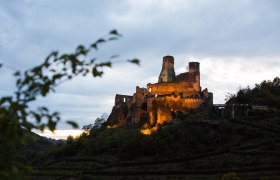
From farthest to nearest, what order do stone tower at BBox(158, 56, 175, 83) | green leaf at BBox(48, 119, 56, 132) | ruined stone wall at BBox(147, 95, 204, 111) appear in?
1. stone tower at BBox(158, 56, 175, 83)
2. ruined stone wall at BBox(147, 95, 204, 111)
3. green leaf at BBox(48, 119, 56, 132)

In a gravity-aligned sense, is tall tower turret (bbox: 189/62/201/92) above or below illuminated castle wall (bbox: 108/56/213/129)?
above

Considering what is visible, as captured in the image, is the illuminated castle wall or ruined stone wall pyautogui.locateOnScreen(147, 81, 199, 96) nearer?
the illuminated castle wall

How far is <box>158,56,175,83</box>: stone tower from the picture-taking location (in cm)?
9094

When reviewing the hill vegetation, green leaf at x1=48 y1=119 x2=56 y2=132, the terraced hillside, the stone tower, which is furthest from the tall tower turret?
green leaf at x1=48 y1=119 x2=56 y2=132

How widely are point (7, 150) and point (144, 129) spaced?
6624cm

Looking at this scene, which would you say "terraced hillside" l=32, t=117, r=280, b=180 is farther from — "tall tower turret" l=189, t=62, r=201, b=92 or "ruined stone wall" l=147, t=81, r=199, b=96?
"tall tower turret" l=189, t=62, r=201, b=92

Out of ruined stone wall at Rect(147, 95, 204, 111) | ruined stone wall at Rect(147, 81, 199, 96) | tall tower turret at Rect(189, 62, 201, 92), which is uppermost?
tall tower turret at Rect(189, 62, 201, 92)

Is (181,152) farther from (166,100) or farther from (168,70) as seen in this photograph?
(168,70)

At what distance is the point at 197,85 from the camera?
84.0 m

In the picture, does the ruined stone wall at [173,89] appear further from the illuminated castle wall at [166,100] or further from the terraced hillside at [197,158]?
the terraced hillside at [197,158]

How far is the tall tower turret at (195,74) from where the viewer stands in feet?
276

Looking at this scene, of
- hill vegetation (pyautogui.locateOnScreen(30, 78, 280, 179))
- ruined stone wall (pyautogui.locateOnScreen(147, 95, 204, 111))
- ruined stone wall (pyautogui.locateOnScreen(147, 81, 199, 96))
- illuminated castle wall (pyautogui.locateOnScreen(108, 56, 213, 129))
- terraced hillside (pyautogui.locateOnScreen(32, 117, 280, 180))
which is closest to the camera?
terraced hillside (pyautogui.locateOnScreen(32, 117, 280, 180))

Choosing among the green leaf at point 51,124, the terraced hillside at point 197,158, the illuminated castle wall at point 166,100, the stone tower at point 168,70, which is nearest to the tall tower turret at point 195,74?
the illuminated castle wall at point 166,100

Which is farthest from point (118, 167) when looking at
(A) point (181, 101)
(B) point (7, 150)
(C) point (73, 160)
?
(B) point (7, 150)
